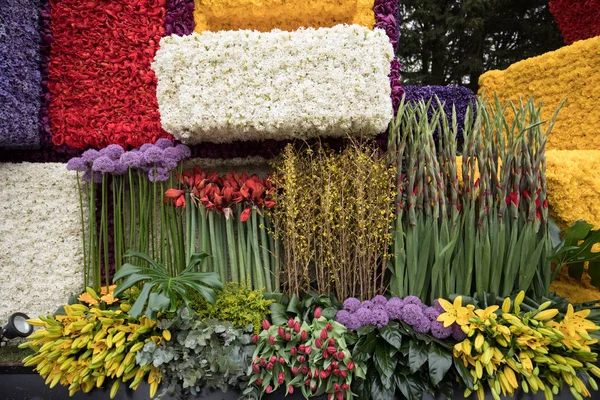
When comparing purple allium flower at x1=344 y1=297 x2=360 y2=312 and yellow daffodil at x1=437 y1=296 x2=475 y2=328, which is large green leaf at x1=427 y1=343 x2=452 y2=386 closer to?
yellow daffodil at x1=437 y1=296 x2=475 y2=328

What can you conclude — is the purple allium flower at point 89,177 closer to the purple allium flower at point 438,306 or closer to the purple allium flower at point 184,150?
the purple allium flower at point 184,150

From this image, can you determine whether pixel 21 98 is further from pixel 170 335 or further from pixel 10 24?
pixel 170 335

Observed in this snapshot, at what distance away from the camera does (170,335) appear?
2459 millimetres

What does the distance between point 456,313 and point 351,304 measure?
66cm

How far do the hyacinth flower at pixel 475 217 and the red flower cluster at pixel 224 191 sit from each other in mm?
1011

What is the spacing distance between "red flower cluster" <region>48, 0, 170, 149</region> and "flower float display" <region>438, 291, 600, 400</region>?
8.93 feet

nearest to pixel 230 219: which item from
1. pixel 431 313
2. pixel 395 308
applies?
pixel 395 308

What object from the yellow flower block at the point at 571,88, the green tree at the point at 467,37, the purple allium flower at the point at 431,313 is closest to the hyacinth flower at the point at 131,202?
the purple allium flower at the point at 431,313

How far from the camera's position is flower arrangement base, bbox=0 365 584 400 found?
2.38 metres

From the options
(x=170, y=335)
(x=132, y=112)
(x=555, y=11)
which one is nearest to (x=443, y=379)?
(x=170, y=335)

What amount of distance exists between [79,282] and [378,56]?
287 centimetres

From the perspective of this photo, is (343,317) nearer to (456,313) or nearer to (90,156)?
(456,313)

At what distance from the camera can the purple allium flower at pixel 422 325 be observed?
247cm

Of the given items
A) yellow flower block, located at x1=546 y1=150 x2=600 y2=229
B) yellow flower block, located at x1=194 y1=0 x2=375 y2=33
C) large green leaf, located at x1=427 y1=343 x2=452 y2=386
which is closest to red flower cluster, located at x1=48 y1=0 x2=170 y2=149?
yellow flower block, located at x1=194 y1=0 x2=375 y2=33
